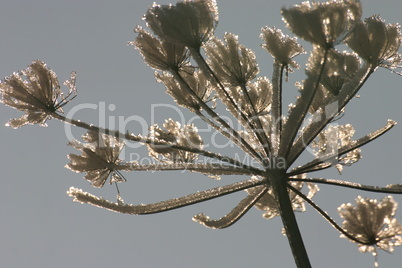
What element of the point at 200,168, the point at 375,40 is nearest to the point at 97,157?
the point at 200,168

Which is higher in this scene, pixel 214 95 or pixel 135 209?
pixel 214 95

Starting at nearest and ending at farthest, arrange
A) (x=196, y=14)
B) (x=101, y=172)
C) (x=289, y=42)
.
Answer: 1. (x=196, y=14)
2. (x=289, y=42)
3. (x=101, y=172)

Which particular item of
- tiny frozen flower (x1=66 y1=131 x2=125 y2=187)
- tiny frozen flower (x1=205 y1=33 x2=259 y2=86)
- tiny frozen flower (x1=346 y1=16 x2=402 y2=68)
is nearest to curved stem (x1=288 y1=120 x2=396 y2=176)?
tiny frozen flower (x1=346 y1=16 x2=402 y2=68)

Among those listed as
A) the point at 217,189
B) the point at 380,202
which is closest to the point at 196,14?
the point at 217,189

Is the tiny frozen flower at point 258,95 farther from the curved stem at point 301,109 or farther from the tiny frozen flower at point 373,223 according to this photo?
the tiny frozen flower at point 373,223

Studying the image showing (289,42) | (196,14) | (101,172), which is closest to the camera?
(196,14)

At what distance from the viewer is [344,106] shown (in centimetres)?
630

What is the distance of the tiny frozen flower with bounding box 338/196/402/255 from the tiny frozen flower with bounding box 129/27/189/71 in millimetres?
2768

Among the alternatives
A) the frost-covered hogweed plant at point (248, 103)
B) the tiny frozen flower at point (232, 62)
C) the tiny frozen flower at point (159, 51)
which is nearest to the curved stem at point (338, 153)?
the frost-covered hogweed plant at point (248, 103)

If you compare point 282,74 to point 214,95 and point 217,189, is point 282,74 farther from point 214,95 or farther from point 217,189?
point 217,189

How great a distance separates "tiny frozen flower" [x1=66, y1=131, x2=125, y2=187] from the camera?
22.1ft

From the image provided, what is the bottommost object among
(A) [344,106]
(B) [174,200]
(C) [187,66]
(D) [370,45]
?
(B) [174,200]

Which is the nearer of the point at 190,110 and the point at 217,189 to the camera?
the point at 217,189

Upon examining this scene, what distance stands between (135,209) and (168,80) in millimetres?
1961
